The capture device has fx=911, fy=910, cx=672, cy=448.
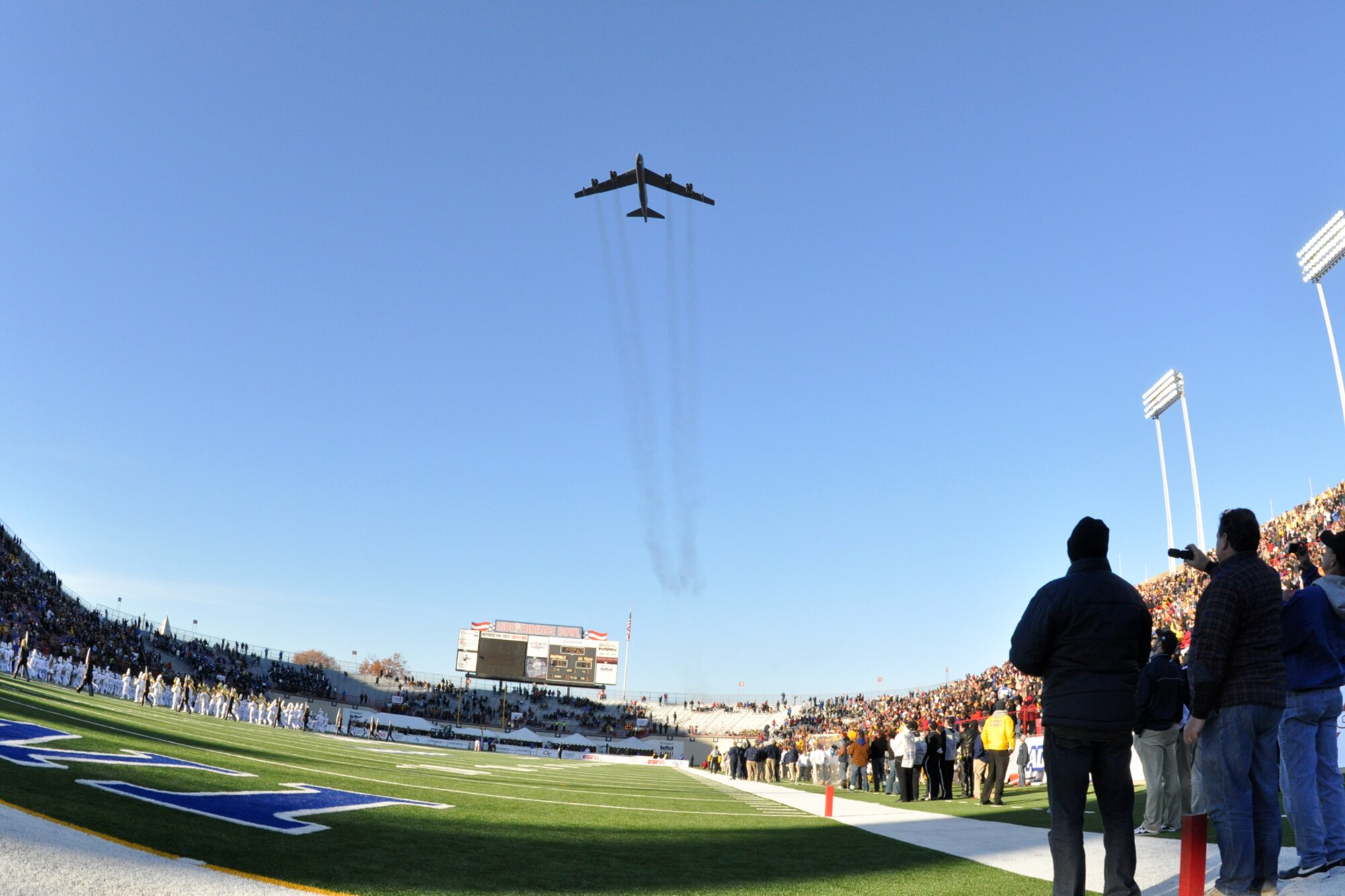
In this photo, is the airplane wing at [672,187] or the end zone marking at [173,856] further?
the airplane wing at [672,187]

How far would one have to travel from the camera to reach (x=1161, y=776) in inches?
374

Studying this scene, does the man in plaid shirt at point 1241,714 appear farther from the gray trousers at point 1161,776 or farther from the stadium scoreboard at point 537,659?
the stadium scoreboard at point 537,659

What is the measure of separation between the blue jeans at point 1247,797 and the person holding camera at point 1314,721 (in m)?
0.43

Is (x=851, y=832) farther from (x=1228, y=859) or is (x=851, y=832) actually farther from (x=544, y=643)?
(x=544, y=643)

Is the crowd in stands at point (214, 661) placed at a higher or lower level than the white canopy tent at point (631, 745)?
higher

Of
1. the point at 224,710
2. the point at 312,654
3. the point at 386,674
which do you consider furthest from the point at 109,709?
the point at 312,654

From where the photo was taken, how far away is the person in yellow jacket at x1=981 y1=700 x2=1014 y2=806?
14.9m

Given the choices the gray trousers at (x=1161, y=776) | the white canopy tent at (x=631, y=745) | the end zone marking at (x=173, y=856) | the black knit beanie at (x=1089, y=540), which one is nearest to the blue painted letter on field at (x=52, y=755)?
the end zone marking at (x=173, y=856)

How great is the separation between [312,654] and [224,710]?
109423 mm

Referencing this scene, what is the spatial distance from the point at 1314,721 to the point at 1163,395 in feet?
181

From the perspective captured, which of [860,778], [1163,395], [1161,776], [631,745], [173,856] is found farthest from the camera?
[631,745]

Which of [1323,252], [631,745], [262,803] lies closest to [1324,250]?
[1323,252]

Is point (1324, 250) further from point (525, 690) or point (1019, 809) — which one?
point (525, 690)

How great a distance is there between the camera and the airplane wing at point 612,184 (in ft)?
127
